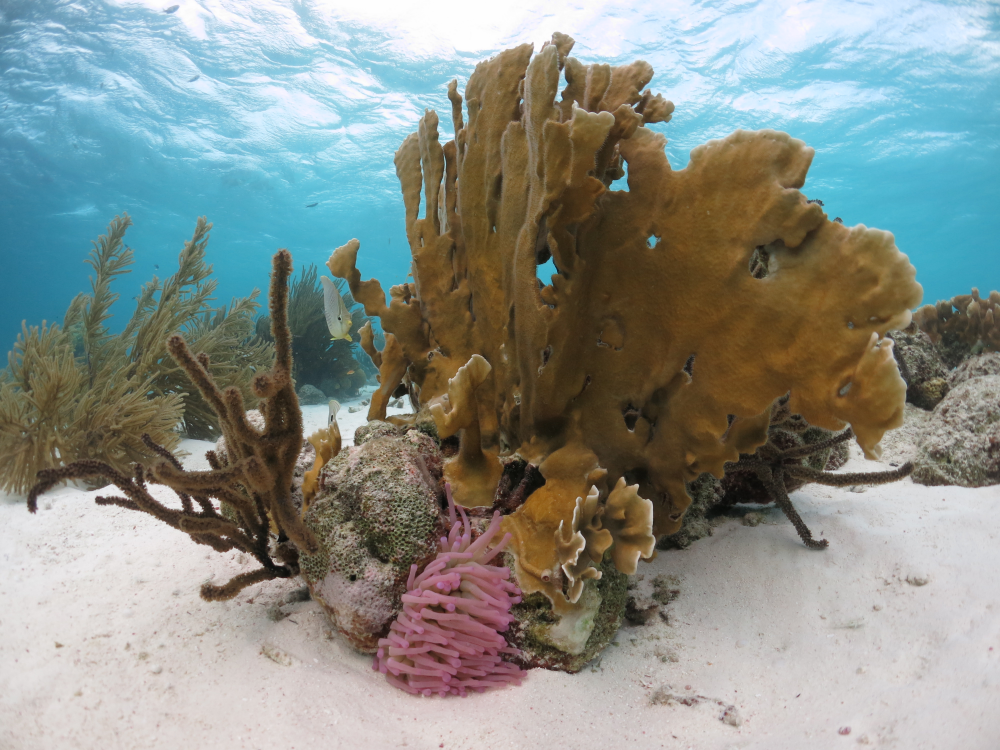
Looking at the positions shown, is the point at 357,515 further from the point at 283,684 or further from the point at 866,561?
the point at 866,561

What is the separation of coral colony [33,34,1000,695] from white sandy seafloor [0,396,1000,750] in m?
0.18

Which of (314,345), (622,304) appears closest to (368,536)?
(622,304)

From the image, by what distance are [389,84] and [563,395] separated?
2654 cm

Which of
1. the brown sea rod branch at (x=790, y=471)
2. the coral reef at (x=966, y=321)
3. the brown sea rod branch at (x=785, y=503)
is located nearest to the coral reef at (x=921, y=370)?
the coral reef at (x=966, y=321)

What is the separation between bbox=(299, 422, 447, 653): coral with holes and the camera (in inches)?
71.9

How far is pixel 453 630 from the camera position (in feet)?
5.89

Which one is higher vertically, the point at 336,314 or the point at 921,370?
the point at 336,314

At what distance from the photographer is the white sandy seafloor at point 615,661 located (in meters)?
1.49

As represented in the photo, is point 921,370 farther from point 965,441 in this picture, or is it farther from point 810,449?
point 810,449

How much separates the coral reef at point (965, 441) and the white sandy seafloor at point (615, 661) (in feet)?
2.61

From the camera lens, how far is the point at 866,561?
227cm

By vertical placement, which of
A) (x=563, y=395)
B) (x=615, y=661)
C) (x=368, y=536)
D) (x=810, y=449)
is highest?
(x=563, y=395)

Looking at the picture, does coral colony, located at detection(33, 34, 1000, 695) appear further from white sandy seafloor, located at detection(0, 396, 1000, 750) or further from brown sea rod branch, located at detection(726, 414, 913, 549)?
white sandy seafloor, located at detection(0, 396, 1000, 750)

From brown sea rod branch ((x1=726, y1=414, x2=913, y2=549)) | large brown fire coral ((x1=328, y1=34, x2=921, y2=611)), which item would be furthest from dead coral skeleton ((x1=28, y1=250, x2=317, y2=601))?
brown sea rod branch ((x1=726, y1=414, x2=913, y2=549))
